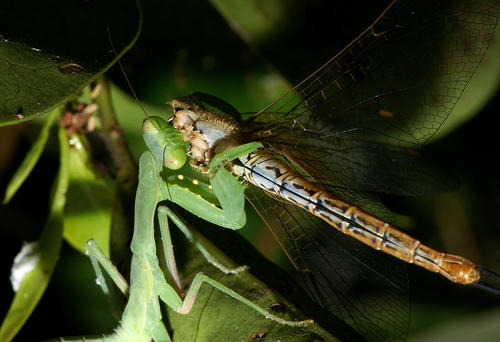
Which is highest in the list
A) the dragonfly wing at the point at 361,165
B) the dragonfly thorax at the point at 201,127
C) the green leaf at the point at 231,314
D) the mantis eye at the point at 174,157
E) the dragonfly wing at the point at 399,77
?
the dragonfly wing at the point at 399,77

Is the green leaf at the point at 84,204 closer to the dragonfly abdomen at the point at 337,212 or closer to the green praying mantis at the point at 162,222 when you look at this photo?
the green praying mantis at the point at 162,222

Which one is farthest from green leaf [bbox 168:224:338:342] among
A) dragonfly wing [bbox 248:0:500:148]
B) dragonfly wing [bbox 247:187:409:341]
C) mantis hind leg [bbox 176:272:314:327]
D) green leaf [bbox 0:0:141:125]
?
green leaf [bbox 0:0:141:125]

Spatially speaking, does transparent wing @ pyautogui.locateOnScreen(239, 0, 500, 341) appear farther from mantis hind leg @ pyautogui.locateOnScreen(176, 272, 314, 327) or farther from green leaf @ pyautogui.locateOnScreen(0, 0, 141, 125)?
green leaf @ pyautogui.locateOnScreen(0, 0, 141, 125)

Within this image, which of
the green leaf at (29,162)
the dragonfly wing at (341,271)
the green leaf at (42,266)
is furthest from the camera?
the green leaf at (29,162)

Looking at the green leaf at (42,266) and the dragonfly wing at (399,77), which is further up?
the dragonfly wing at (399,77)

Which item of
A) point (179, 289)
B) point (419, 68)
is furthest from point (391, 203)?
point (179, 289)

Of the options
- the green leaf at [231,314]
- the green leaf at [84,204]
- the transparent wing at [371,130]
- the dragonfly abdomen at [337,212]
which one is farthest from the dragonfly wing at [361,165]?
the green leaf at [84,204]

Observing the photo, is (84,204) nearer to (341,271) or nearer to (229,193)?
(229,193)
